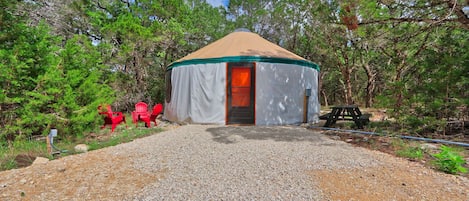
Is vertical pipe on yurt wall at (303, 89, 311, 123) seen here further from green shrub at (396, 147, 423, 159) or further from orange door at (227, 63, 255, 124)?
green shrub at (396, 147, 423, 159)

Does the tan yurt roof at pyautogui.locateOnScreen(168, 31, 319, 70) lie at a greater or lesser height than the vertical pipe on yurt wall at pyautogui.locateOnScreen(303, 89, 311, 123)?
greater

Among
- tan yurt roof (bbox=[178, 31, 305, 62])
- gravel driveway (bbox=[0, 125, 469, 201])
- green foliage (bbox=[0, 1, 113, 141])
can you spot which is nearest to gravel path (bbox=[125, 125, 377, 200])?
gravel driveway (bbox=[0, 125, 469, 201])

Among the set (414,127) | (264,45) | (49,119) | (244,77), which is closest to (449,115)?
(414,127)

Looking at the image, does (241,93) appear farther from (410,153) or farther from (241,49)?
(410,153)

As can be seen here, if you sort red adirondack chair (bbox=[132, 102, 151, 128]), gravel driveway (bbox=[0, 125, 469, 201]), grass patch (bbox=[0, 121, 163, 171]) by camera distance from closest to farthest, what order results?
gravel driveway (bbox=[0, 125, 469, 201])
grass patch (bbox=[0, 121, 163, 171])
red adirondack chair (bbox=[132, 102, 151, 128])

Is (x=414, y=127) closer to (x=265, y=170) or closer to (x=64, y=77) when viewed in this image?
(x=265, y=170)

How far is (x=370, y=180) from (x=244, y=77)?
4111 mm

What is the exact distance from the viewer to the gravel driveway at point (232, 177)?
171cm

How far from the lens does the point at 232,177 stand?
2068mm

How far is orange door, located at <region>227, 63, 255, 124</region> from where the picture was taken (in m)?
5.67

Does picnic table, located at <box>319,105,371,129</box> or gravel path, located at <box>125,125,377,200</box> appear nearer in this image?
gravel path, located at <box>125,125,377,200</box>

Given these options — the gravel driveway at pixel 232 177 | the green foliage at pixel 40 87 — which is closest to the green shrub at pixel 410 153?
the gravel driveway at pixel 232 177

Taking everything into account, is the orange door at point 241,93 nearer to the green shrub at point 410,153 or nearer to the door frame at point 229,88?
the door frame at point 229,88

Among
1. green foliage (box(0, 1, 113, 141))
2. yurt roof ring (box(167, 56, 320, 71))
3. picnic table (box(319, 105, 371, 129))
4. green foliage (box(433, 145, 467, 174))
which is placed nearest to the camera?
green foliage (box(433, 145, 467, 174))
